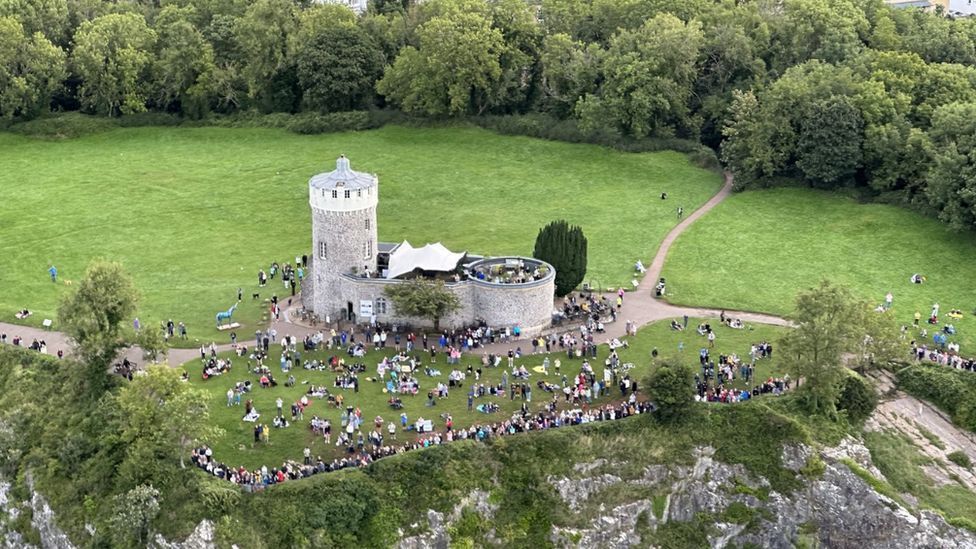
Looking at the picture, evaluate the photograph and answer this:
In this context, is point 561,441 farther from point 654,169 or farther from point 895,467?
point 654,169

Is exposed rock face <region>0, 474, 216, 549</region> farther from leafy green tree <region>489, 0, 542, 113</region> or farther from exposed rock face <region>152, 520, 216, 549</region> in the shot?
leafy green tree <region>489, 0, 542, 113</region>

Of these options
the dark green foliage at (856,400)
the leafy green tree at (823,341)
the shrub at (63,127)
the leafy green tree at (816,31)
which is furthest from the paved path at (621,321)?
the shrub at (63,127)

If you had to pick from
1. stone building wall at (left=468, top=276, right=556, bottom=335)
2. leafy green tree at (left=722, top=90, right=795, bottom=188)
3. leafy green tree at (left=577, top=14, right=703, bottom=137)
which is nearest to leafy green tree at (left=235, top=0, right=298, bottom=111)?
leafy green tree at (left=577, top=14, right=703, bottom=137)

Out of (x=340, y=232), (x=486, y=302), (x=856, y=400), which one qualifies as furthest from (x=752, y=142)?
(x=340, y=232)

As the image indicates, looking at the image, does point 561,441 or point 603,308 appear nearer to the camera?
point 561,441

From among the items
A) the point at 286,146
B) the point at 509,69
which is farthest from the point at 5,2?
the point at 509,69

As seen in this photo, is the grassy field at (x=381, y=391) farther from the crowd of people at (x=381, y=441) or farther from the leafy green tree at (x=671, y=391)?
the leafy green tree at (x=671, y=391)

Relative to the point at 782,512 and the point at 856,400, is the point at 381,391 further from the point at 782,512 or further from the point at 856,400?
the point at 856,400
